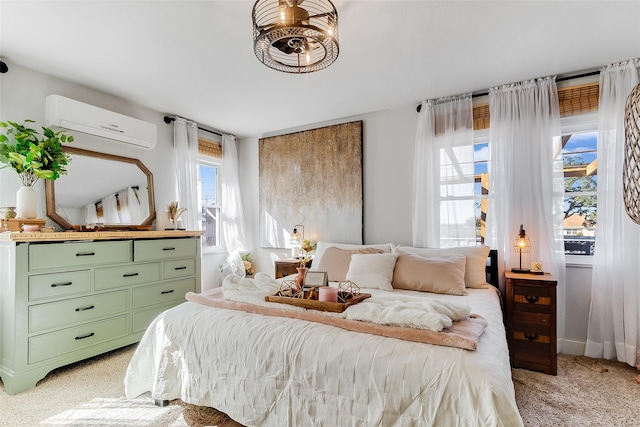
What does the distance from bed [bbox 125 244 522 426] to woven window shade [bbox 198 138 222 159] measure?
Answer: 9.09ft

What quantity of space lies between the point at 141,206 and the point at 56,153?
3.41 ft

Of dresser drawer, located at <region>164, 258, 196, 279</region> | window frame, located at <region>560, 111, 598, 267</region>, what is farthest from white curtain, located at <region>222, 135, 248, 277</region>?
window frame, located at <region>560, 111, 598, 267</region>

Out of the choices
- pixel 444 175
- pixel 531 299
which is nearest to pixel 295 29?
pixel 444 175

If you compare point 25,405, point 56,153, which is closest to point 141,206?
point 56,153

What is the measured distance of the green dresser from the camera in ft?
7.56

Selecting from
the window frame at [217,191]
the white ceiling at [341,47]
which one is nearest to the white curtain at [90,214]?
the white ceiling at [341,47]

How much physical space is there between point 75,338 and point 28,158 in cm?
145

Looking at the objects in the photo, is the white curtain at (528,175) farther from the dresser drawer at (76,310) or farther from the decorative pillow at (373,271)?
the dresser drawer at (76,310)

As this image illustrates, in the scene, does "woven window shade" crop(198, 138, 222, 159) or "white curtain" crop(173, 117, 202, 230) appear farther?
"woven window shade" crop(198, 138, 222, 159)

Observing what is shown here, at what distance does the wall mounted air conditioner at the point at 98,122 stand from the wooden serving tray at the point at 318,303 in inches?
94.6

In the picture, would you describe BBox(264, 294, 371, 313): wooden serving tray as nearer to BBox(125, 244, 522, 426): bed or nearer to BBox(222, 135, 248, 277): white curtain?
BBox(125, 244, 522, 426): bed

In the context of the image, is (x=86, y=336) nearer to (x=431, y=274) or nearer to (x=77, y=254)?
(x=77, y=254)

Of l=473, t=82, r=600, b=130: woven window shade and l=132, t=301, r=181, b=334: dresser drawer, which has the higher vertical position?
l=473, t=82, r=600, b=130: woven window shade

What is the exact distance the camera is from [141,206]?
360 centimetres
